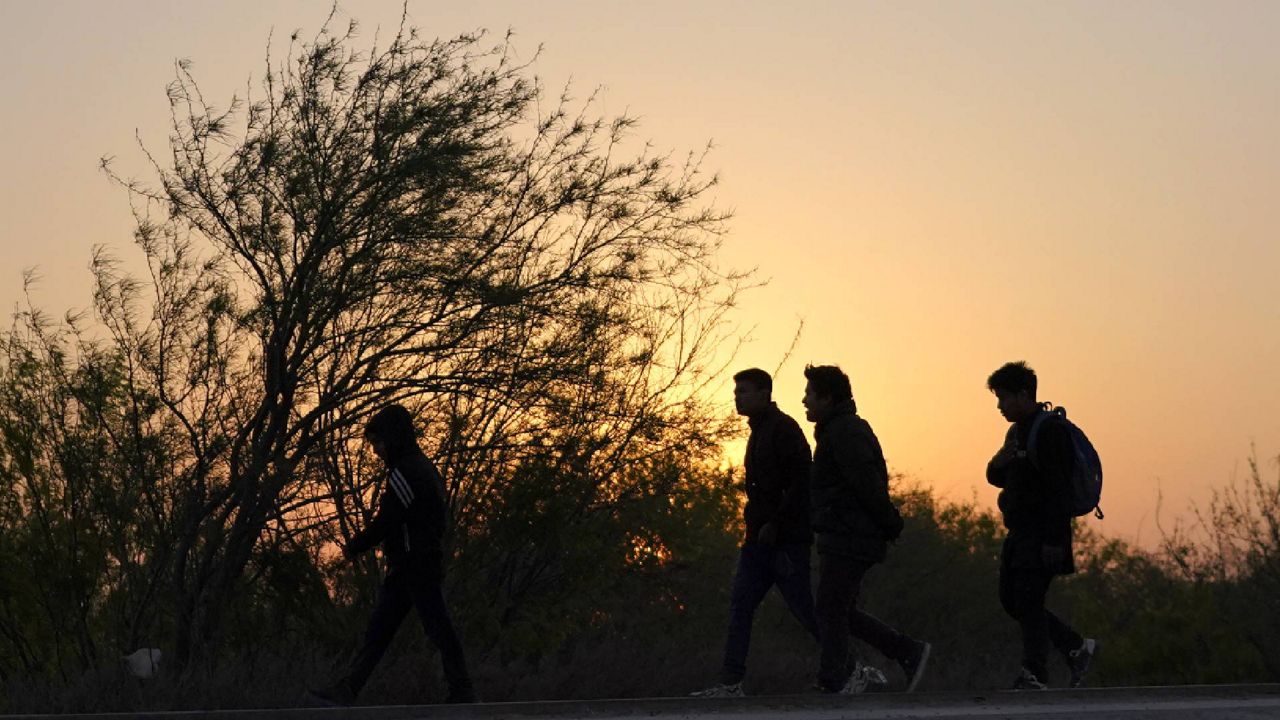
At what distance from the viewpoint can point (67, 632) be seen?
50.0 feet

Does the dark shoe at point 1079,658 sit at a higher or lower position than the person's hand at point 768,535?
lower

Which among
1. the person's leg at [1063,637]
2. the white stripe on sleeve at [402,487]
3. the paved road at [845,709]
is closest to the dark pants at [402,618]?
the white stripe on sleeve at [402,487]

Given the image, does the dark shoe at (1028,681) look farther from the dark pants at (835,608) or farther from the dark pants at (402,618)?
the dark pants at (402,618)

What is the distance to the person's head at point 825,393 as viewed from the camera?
910 centimetres

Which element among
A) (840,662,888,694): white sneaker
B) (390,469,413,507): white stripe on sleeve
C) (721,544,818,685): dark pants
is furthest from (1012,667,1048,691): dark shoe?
(390,469,413,507): white stripe on sleeve

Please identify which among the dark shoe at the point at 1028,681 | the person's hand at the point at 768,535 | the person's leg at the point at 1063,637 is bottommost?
the dark shoe at the point at 1028,681

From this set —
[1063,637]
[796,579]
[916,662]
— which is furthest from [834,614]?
[1063,637]

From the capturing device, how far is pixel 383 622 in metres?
9.13

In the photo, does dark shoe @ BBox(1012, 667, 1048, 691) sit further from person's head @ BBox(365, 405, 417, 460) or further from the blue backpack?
person's head @ BBox(365, 405, 417, 460)

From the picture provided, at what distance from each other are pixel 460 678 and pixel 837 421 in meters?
2.60

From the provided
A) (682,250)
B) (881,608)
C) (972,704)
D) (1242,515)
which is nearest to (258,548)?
(682,250)

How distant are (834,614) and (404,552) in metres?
2.46

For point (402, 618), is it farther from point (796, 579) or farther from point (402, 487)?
point (796, 579)

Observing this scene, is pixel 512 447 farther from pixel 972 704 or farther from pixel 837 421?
pixel 972 704
